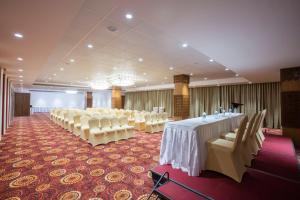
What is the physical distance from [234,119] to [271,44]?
8.78 feet

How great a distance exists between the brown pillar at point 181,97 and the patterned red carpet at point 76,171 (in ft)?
12.2

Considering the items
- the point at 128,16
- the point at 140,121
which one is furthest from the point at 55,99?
the point at 128,16

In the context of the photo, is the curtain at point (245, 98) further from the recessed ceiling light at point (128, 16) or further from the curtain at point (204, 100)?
the recessed ceiling light at point (128, 16)

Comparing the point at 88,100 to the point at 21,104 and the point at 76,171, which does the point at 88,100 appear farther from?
the point at 76,171

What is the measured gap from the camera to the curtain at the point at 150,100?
48.4 ft

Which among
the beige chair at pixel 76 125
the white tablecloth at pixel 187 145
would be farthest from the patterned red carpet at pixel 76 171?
the beige chair at pixel 76 125

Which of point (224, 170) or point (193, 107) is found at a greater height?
point (193, 107)

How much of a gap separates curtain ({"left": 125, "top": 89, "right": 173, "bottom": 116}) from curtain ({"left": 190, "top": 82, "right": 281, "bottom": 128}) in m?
2.49

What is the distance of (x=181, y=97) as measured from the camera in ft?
27.1

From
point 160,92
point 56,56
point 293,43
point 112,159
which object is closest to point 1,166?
point 112,159

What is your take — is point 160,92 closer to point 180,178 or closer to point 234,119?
point 234,119

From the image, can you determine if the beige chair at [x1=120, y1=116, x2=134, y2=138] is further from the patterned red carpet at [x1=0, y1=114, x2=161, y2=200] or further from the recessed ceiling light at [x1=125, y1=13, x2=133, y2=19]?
the recessed ceiling light at [x1=125, y1=13, x2=133, y2=19]

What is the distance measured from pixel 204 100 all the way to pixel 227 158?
32.9 feet

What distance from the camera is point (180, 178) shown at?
9.02 feet
